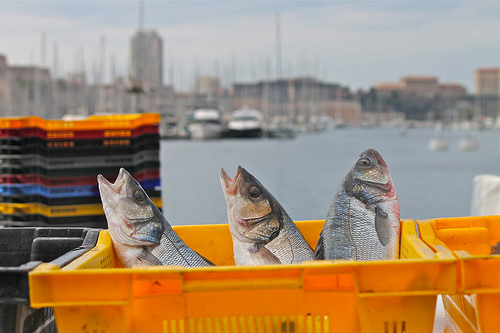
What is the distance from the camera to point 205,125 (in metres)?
71.1

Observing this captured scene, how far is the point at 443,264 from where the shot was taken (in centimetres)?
195

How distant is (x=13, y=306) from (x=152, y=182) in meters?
2.25

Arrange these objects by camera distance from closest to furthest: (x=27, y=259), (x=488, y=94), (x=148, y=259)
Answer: (x=148, y=259) → (x=27, y=259) → (x=488, y=94)

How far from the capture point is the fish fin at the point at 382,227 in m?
2.63

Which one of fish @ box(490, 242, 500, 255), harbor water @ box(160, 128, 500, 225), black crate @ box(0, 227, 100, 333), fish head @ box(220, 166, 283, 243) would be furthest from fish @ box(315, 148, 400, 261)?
harbor water @ box(160, 128, 500, 225)

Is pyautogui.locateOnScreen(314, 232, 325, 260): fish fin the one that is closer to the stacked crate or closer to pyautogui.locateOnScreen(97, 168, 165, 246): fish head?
pyautogui.locateOnScreen(97, 168, 165, 246): fish head

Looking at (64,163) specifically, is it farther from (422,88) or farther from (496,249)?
(422,88)

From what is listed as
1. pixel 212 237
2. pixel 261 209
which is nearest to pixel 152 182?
pixel 212 237

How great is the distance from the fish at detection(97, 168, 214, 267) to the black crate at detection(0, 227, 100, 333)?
0.12m

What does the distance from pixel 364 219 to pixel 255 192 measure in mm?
533

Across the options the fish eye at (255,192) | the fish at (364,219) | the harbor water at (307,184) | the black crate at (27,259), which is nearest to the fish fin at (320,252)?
the fish at (364,219)

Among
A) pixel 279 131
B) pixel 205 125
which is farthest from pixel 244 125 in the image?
pixel 279 131

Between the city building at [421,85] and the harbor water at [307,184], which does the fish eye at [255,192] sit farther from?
the city building at [421,85]

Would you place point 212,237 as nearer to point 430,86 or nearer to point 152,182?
point 152,182
